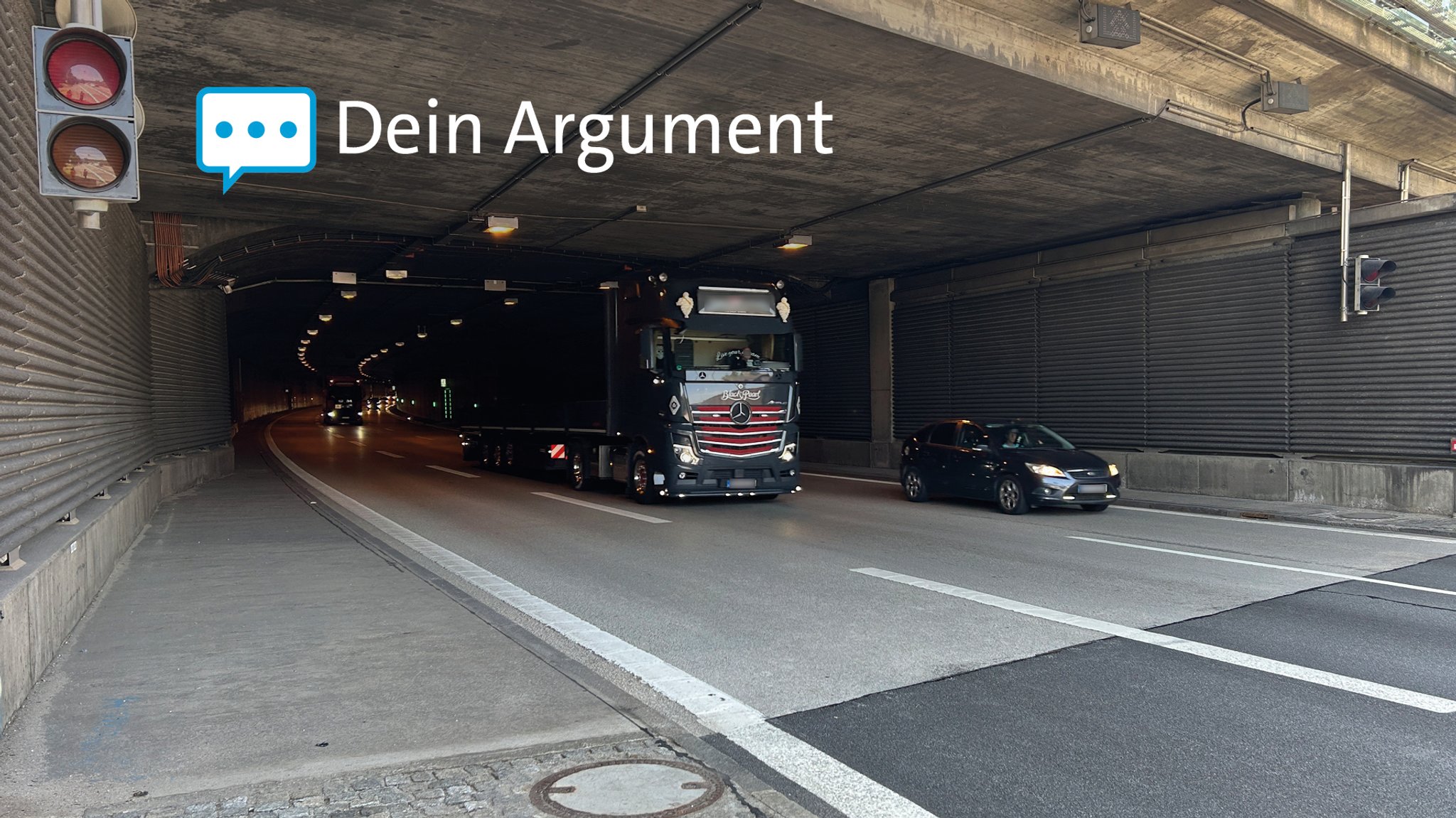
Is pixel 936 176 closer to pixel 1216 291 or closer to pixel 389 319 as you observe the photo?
pixel 1216 291

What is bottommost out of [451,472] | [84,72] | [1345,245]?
[451,472]

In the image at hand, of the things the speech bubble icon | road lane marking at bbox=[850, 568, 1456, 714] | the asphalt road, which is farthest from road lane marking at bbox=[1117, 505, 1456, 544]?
the speech bubble icon

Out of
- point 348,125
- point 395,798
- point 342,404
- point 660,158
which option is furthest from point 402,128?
point 342,404

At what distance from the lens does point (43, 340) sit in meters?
7.20

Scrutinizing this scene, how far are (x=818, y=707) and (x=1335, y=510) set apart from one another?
12.9 m

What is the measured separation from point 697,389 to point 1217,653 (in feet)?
34.2

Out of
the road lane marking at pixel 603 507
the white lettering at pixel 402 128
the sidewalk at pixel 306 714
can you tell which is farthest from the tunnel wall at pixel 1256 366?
the sidewalk at pixel 306 714

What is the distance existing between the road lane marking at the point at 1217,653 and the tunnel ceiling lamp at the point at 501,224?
36.1ft

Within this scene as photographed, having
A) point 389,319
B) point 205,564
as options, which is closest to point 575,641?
point 205,564

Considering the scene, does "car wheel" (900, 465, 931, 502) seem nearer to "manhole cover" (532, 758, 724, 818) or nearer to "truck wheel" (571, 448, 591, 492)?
"truck wheel" (571, 448, 591, 492)

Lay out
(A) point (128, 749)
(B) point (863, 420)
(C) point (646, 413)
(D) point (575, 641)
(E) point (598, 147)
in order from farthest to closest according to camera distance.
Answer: (B) point (863, 420)
(C) point (646, 413)
(E) point (598, 147)
(D) point (575, 641)
(A) point (128, 749)

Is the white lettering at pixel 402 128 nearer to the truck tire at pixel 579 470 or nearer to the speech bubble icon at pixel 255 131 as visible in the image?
the speech bubble icon at pixel 255 131

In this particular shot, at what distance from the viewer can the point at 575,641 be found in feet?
23.5

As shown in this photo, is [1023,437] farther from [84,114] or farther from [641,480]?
[84,114]
